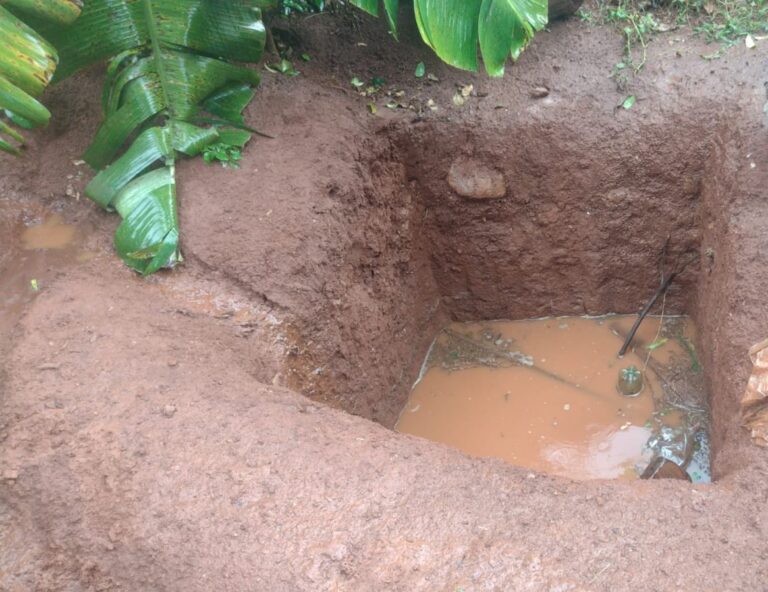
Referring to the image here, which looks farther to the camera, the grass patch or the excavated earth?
the grass patch

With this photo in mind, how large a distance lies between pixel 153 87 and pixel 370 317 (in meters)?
1.41

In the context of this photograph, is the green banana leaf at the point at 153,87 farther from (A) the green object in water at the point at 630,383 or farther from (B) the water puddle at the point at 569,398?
(A) the green object in water at the point at 630,383

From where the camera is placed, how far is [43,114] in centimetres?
270

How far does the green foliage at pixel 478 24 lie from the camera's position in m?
3.22

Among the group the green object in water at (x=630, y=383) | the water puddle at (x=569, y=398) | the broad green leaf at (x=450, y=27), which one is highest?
the broad green leaf at (x=450, y=27)

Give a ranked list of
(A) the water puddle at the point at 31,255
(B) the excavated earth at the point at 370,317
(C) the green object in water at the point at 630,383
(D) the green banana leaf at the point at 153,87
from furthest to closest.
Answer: (C) the green object in water at the point at 630,383, (D) the green banana leaf at the point at 153,87, (A) the water puddle at the point at 31,255, (B) the excavated earth at the point at 370,317

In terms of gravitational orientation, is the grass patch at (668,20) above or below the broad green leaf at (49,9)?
below

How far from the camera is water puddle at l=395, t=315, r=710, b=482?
3.52 meters

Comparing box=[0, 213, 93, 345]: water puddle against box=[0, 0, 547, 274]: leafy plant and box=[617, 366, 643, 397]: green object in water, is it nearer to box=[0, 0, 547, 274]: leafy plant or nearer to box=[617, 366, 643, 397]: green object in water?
box=[0, 0, 547, 274]: leafy plant

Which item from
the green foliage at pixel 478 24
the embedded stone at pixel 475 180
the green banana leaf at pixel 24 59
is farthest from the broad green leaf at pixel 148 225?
the embedded stone at pixel 475 180

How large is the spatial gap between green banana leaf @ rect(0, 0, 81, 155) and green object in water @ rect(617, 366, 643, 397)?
2.78m

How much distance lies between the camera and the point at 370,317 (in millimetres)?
3656

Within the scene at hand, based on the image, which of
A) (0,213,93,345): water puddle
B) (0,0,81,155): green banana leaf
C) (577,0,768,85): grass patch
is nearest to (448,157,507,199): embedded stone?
(577,0,768,85): grass patch

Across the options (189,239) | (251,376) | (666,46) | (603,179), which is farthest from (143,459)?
(666,46)
